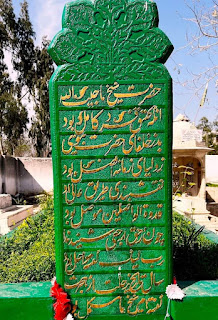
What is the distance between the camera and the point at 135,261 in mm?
1828

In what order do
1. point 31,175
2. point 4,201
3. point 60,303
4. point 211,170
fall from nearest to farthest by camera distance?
point 60,303 → point 4,201 → point 31,175 → point 211,170

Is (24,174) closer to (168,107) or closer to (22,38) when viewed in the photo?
(22,38)

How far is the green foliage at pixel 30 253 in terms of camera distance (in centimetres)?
239

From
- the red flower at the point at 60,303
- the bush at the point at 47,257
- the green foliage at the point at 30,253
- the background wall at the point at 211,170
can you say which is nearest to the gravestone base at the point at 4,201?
the green foliage at the point at 30,253

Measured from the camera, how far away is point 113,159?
71.4 inches

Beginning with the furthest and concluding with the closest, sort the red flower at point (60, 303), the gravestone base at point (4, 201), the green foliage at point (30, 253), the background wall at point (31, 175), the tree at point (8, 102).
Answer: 1. the tree at point (8, 102)
2. the background wall at point (31, 175)
3. the gravestone base at point (4, 201)
4. the green foliage at point (30, 253)
5. the red flower at point (60, 303)

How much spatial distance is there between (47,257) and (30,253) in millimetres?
382

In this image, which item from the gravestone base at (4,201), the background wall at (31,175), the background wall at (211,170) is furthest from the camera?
the background wall at (211,170)

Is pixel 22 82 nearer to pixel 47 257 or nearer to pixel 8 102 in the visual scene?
pixel 8 102

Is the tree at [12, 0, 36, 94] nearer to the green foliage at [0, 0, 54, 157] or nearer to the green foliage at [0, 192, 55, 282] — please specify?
the green foliage at [0, 0, 54, 157]

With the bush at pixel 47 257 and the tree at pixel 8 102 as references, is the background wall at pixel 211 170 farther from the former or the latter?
the bush at pixel 47 257

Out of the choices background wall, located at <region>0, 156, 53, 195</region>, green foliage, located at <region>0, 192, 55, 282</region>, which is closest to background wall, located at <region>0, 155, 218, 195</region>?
background wall, located at <region>0, 156, 53, 195</region>

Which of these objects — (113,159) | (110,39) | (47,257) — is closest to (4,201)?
(47,257)

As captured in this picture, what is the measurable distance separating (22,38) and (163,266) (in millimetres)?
18869
